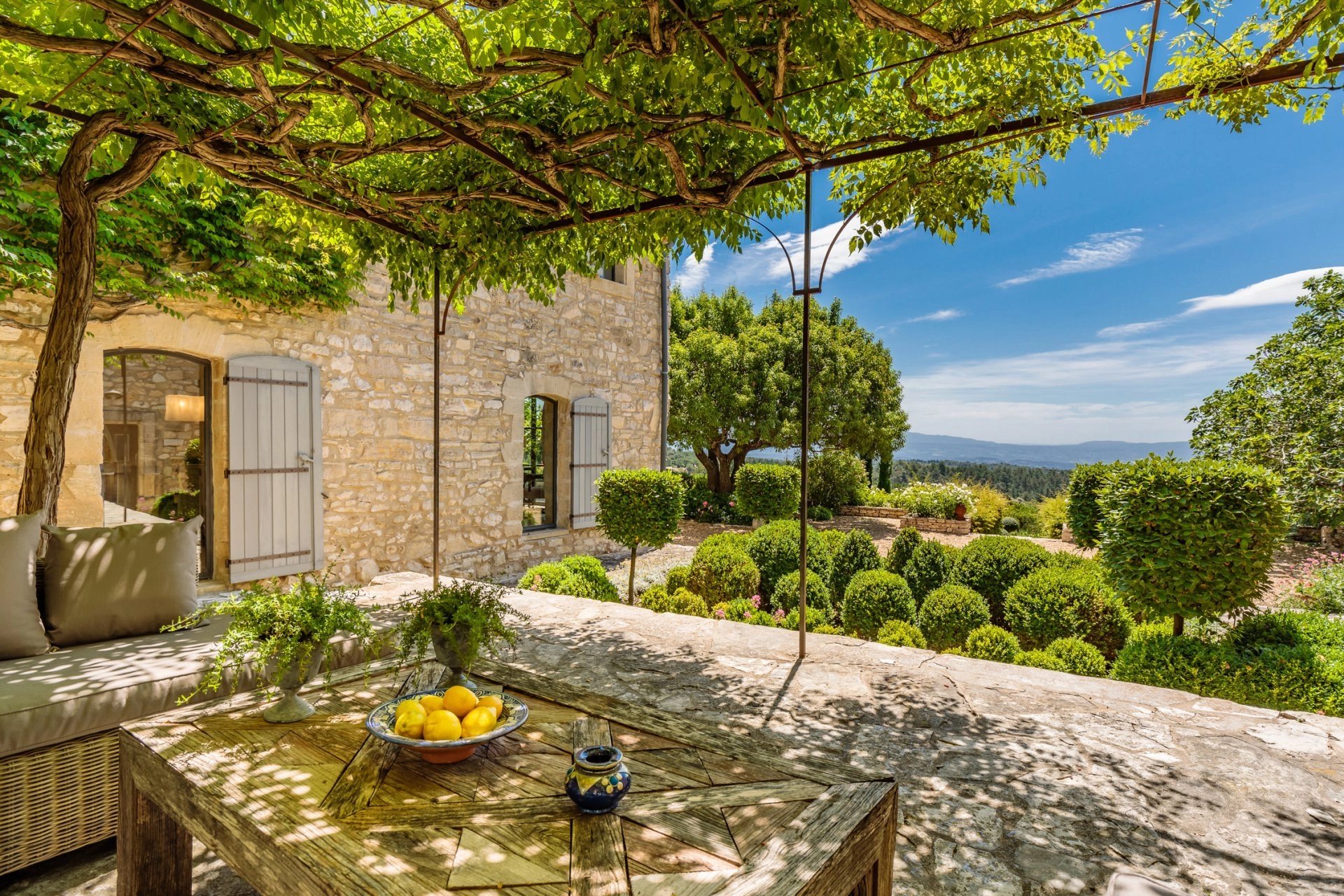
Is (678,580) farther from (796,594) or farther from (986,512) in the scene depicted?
(986,512)

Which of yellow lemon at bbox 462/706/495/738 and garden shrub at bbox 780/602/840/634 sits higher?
yellow lemon at bbox 462/706/495/738

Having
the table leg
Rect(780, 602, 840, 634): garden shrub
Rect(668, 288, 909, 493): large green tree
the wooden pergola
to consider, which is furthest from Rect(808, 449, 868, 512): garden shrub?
the table leg

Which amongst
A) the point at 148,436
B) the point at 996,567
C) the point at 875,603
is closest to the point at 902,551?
the point at 996,567

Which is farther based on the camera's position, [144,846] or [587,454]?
[587,454]

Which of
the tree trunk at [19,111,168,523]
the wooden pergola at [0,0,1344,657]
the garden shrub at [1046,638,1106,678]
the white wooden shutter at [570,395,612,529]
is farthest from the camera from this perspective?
the white wooden shutter at [570,395,612,529]

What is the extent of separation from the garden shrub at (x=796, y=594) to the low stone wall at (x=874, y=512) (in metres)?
7.54

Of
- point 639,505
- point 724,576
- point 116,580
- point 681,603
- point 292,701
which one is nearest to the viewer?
point 292,701

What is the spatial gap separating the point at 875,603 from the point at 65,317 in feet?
15.2

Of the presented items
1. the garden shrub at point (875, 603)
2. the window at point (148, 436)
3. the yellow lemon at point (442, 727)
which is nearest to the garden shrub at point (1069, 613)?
the garden shrub at point (875, 603)

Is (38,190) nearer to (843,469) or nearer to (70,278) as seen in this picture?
(70,278)

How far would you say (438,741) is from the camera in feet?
4.33

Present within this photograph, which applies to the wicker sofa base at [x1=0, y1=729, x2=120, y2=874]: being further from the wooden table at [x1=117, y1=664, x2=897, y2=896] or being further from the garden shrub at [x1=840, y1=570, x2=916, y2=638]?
the garden shrub at [x1=840, y1=570, x2=916, y2=638]

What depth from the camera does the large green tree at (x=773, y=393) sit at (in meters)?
12.0

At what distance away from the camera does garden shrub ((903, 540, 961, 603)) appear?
4.90 metres
